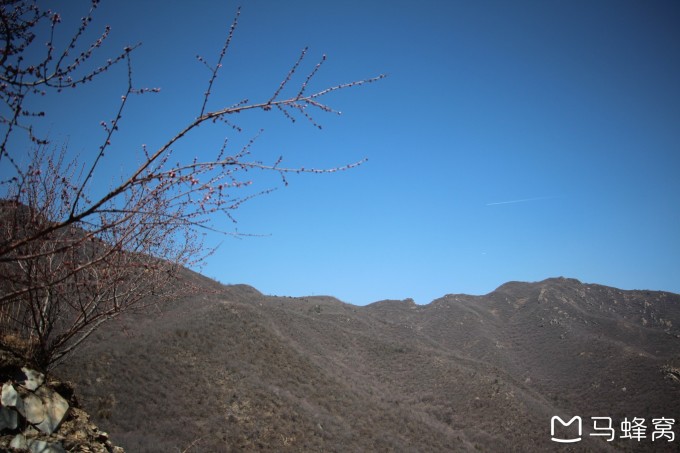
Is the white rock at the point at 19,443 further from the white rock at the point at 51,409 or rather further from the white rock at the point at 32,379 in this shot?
the white rock at the point at 32,379

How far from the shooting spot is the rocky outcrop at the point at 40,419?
3.59m

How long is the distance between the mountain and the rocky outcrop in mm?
1433

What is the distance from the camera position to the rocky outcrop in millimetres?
3592

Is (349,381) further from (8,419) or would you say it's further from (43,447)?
(8,419)

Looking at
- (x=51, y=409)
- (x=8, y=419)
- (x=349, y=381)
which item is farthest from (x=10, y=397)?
(x=349, y=381)

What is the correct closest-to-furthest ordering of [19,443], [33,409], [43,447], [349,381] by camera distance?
[19,443] < [43,447] < [33,409] < [349,381]

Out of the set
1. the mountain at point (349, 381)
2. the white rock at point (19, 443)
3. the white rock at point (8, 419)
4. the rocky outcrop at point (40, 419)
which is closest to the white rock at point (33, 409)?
the rocky outcrop at point (40, 419)

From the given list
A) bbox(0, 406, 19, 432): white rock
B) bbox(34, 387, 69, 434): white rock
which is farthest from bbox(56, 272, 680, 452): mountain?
bbox(0, 406, 19, 432): white rock

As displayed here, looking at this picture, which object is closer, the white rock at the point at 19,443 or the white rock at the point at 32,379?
the white rock at the point at 19,443

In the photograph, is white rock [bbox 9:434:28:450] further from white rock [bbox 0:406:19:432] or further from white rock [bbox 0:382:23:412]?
white rock [bbox 0:382:23:412]

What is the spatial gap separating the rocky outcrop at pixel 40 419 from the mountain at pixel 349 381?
4.70 feet

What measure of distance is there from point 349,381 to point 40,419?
29.0 m

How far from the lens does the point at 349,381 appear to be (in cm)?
3005

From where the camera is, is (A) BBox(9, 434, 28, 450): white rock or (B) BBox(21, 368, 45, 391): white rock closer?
(A) BBox(9, 434, 28, 450): white rock
